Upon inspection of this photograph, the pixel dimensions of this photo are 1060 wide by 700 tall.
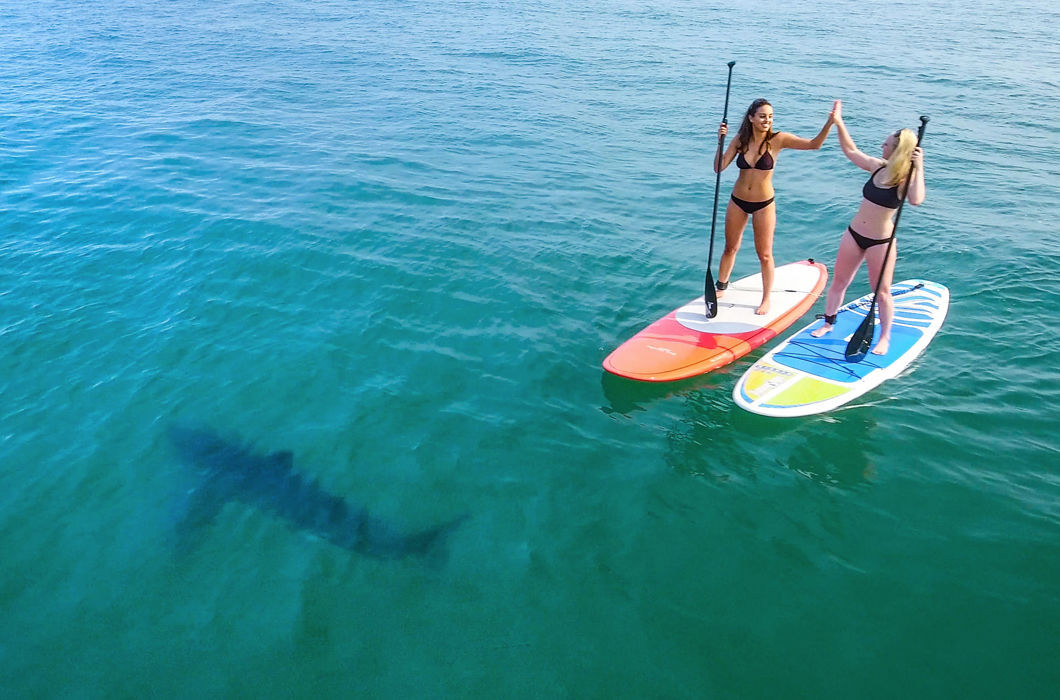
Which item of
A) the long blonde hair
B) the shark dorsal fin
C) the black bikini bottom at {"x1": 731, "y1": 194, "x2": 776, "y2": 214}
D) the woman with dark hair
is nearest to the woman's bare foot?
the woman with dark hair

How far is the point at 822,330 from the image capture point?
32.5ft

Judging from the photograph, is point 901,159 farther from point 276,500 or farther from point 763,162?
point 276,500

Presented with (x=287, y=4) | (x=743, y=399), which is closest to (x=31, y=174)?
(x=743, y=399)

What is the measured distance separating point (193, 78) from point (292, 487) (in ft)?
78.5

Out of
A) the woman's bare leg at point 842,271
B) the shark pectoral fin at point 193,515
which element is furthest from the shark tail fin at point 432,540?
the woman's bare leg at point 842,271

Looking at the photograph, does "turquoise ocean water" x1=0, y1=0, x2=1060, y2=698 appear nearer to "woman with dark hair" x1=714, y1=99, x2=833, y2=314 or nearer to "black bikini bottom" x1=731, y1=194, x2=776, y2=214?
"woman with dark hair" x1=714, y1=99, x2=833, y2=314

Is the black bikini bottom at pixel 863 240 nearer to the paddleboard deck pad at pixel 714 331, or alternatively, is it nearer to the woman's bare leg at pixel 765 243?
the woman's bare leg at pixel 765 243

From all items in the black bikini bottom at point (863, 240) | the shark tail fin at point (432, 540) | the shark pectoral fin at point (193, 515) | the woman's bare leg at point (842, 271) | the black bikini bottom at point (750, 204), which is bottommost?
the shark pectoral fin at point (193, 515)

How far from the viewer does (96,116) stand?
71.1 feet

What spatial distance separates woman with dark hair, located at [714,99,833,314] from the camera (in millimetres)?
8398

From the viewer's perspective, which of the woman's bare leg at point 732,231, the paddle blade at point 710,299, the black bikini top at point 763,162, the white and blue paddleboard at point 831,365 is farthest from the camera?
the paddle blade at point 710,299

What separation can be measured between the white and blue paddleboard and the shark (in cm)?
430

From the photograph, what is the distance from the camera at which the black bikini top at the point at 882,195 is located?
26.3 ft

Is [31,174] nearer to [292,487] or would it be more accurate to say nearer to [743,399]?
[292,487]
